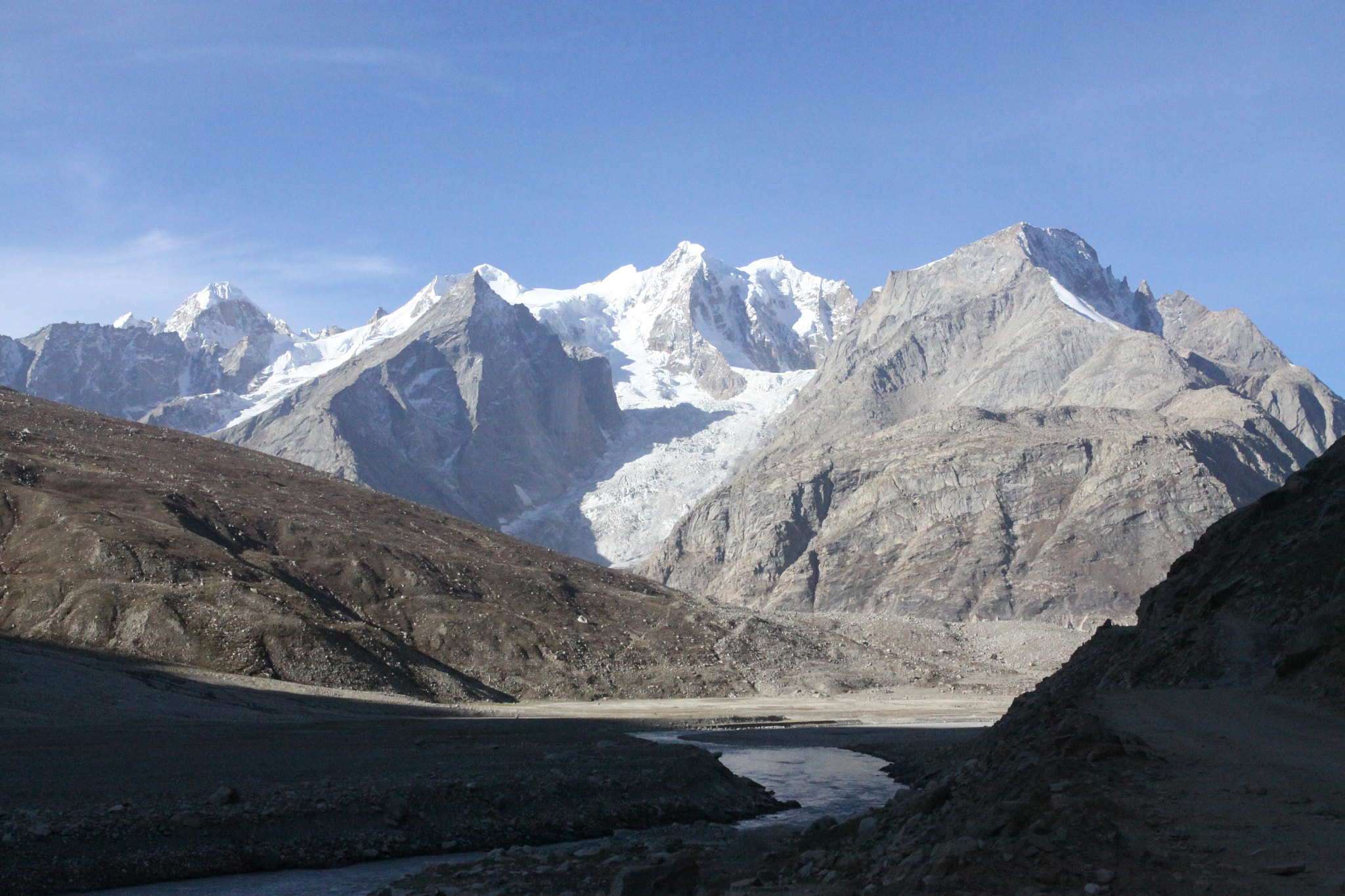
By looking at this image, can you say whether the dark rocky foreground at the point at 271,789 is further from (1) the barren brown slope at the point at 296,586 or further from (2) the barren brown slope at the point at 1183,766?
(1) the barren brown slope at the point at 296,586

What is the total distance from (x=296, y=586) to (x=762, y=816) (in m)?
64.3

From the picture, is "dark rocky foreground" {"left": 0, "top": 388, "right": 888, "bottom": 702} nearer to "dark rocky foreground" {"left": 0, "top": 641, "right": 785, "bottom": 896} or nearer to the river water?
"dark rocky foreground" {"left": 0, "top": 641, "right": 785, "bottom": 896}

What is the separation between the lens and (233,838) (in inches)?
1163

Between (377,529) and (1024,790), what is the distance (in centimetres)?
10680

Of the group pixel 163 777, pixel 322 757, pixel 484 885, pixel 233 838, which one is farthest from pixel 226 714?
pixel 484 885

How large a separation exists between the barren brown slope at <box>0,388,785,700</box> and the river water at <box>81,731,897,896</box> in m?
28.2

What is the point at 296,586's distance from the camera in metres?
92.7

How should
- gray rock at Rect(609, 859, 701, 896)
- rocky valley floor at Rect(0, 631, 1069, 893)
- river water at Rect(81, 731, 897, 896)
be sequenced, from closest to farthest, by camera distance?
gray rock at Rect(609, 859, 701, 896)
river water at Rect(81, 731, 897, 896)
rocky valley floor at Rect(0, 631, 1069, 893)

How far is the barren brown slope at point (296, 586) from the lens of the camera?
7825cm

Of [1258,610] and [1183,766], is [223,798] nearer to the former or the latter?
[1183,766]

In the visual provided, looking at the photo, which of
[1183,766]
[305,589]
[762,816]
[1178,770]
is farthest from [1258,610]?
[305,589]

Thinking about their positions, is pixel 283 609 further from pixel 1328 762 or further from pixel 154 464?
pixel 1328 762

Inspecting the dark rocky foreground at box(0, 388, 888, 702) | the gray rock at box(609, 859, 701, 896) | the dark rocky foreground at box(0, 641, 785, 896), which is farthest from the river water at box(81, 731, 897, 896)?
the dark rocky foreground at box(0, 388, 888, 702)

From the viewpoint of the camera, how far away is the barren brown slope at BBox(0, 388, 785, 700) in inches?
3081
